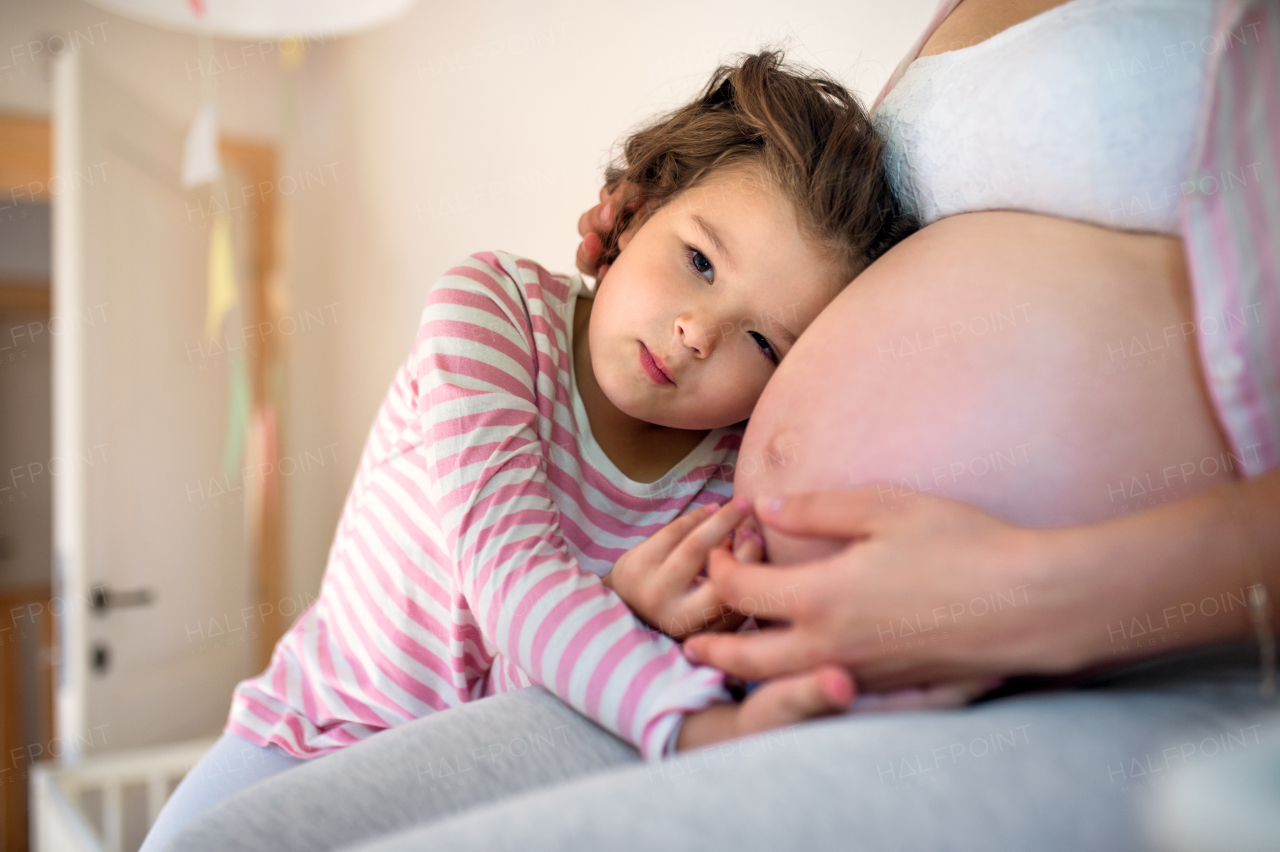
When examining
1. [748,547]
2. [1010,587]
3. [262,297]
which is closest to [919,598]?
[1010,587]

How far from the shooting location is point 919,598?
17.1 inches

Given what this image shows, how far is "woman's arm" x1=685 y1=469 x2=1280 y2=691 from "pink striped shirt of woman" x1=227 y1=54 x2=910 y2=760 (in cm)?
14

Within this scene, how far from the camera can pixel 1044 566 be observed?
0.41 meters

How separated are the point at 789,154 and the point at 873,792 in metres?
0.62

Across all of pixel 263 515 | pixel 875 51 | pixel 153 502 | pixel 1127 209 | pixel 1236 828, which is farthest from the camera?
pixel 263 515

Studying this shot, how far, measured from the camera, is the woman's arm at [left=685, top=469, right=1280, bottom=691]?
16.2 inches

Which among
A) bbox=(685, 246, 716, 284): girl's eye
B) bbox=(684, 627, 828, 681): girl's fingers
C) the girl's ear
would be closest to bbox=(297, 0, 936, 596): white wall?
the girl's ear

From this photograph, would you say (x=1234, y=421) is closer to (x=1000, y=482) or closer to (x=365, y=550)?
(x=1000, y=482)

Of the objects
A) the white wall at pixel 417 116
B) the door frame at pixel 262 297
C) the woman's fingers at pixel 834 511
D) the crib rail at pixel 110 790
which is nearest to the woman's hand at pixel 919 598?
the woman's fingers at pixel 834 511

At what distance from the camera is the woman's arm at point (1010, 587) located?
16.2 inches

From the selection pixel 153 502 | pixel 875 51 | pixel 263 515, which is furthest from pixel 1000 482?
pixel 263 515

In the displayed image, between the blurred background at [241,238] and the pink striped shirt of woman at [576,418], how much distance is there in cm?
48

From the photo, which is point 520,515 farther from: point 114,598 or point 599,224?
point 114,598

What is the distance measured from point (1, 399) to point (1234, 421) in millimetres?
5426
